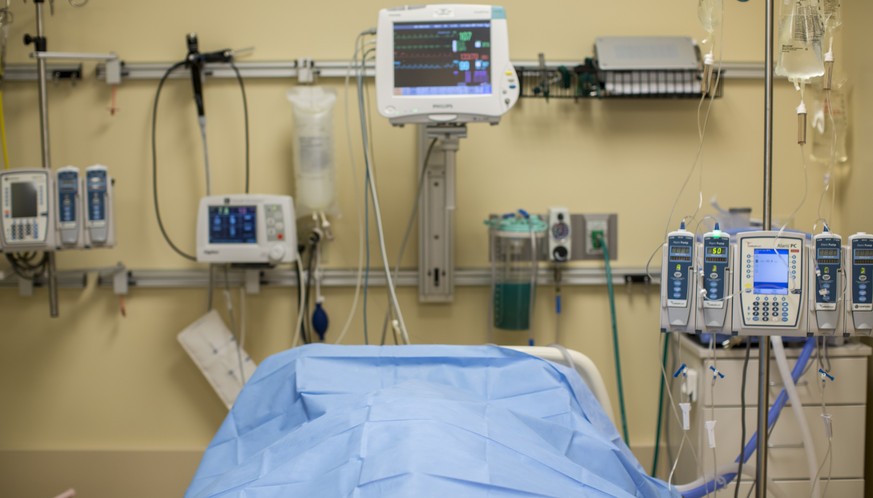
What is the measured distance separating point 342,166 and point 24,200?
1102 millimetres

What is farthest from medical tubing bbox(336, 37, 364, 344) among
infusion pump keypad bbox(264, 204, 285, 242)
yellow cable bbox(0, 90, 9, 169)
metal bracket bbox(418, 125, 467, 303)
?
yellow cable bbox(0, 90, 9, 169)

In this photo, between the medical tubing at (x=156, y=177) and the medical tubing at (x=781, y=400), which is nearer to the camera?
the medical tubing at (x=781, y=400)

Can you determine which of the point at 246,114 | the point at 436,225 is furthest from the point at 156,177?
the point at 436,225

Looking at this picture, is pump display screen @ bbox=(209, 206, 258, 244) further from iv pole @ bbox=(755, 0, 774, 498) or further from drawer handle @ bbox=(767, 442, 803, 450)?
drawer handle @ bbox=(767, 442, 803, 450)

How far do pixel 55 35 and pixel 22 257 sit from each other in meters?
0.85

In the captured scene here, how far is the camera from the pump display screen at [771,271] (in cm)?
171

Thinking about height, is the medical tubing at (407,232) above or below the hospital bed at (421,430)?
above

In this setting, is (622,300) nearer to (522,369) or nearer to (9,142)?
(522,369)

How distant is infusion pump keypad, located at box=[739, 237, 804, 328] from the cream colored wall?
3.90ft

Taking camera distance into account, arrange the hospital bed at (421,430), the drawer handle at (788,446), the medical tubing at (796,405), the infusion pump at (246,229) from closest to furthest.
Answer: the hospital bed at (421,430) < the medical tubing at (796,405) < the drawer handle at (788,446) < the infusion pump at (246,229)

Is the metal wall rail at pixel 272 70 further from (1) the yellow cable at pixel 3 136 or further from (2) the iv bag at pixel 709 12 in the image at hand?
(2) the iv bag at pixel 709 12

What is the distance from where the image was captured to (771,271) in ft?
5.65

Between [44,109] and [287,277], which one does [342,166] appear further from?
[44,109]

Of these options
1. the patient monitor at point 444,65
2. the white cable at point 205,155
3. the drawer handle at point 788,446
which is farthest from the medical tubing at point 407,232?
the drawer handle at point 788,446
